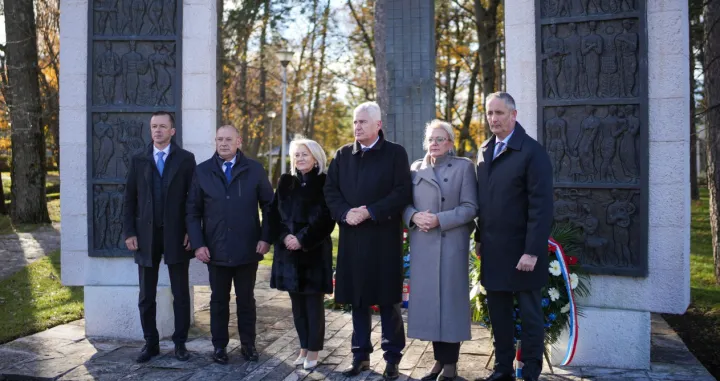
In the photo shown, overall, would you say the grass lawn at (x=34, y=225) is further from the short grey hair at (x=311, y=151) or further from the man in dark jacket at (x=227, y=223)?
the short grey hair at (x=311, y=151)

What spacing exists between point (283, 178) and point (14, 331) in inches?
135

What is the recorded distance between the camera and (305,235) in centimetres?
561

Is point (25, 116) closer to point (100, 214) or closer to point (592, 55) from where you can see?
point (100, 214)

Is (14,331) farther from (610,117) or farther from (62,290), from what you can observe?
(610,117)

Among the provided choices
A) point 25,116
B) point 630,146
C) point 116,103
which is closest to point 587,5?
point 630,146

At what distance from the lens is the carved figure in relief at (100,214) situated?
6.97 m

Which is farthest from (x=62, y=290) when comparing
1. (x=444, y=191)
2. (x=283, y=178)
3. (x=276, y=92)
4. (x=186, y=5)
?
(x=276, y=92)

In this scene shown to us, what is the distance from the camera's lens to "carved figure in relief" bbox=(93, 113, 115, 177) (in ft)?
22.7

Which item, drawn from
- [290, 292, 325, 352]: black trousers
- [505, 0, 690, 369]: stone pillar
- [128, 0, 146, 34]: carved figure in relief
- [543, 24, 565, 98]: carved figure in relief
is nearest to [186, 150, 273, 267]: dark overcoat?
[290, 292, 325, 352]: black trousers

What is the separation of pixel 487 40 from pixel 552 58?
437 inches

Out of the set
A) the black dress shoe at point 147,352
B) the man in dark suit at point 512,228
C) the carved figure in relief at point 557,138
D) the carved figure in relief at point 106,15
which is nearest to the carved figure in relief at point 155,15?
the carved figure in relief at point 106,15

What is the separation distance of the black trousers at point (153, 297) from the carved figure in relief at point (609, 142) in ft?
11.8

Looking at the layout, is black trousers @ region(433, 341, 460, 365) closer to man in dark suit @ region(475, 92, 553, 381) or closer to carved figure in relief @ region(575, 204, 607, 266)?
man in dark suit @ region(475, 92, 553, 381)

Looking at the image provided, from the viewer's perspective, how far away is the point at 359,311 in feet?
18.3
